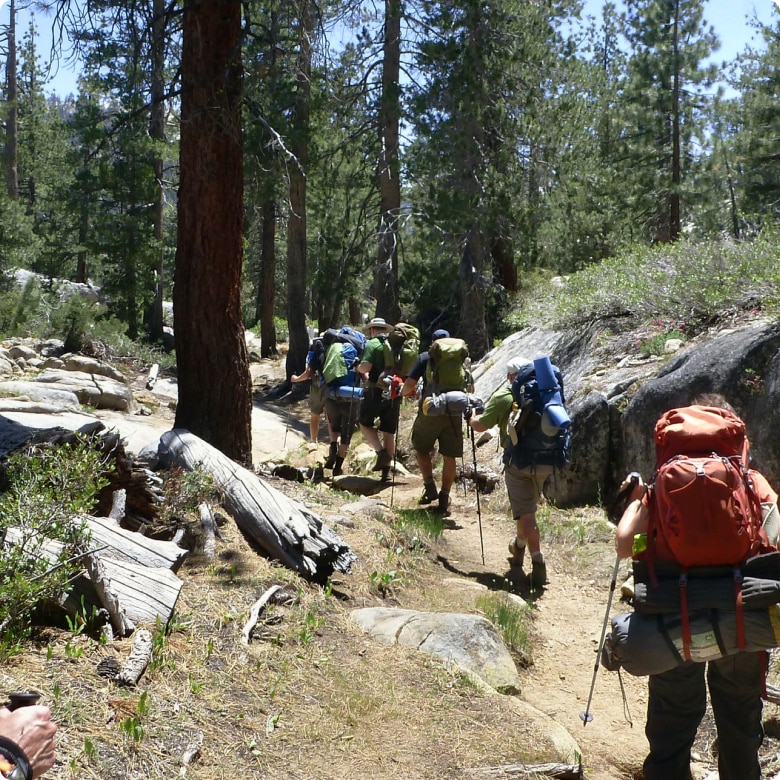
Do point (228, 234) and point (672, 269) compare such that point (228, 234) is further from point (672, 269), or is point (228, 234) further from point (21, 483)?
point (672, 269)

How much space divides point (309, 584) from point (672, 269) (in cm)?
718

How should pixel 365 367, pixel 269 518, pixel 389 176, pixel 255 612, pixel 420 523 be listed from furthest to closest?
pixel 389 176 → pixel 365 367 → pixel 420 523 → pixel 269 518 → pixel 255 612

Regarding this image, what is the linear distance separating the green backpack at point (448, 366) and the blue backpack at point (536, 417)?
1.80 meters

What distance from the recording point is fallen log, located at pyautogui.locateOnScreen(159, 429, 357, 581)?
592cm

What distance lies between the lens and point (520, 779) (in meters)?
3.96

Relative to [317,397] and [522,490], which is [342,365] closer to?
[317,397]

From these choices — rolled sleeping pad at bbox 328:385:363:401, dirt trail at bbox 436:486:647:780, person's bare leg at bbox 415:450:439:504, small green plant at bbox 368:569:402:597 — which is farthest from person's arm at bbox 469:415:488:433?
rolled sleeping pad at bbox 328:385:363:401

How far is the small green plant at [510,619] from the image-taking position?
5840mm

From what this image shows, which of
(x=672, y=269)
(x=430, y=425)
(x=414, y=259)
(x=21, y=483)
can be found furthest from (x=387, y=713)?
(x=414, y=259)

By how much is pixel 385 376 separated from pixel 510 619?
15.1 ft

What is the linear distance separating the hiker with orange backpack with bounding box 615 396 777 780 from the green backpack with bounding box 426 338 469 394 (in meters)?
5.21

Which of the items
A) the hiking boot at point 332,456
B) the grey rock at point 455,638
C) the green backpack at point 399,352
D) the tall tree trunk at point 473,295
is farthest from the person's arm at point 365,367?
the tall tree trunk at point 473,295

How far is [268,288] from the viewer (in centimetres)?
2498

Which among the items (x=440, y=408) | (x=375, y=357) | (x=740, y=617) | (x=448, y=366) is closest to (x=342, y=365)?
(x=375, y=357)
